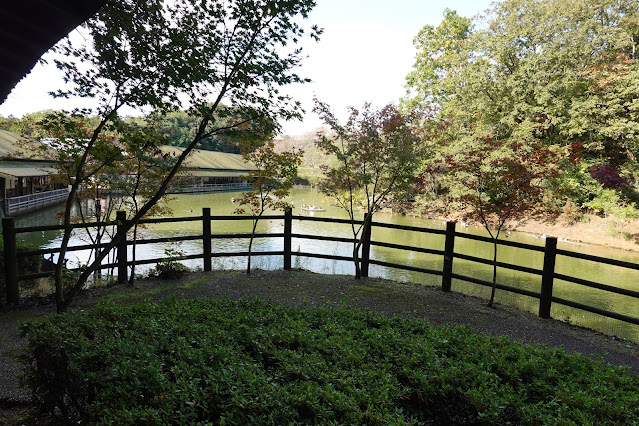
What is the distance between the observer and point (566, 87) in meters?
18.2

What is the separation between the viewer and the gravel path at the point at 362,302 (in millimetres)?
4258

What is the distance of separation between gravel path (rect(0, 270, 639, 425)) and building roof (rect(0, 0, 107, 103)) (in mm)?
3017

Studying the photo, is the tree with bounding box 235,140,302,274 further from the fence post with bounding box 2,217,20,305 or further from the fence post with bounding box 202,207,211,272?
the fence post with bounding box 2,217,20,305

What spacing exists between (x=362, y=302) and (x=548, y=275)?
2775 mm

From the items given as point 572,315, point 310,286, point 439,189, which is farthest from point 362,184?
point 439,189

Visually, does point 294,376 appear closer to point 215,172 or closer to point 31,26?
point 31,26

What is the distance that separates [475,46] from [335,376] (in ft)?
82.1

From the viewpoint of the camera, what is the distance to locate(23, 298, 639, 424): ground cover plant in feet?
5.13

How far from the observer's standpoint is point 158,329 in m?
2.25

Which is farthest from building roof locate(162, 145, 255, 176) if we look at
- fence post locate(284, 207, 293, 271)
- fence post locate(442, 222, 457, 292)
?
fence post locate(442, 222, 457, 292)

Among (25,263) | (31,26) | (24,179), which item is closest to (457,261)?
(25,263)

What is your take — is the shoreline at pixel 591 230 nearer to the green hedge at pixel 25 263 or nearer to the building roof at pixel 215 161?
the green hedge at pixel 25 263

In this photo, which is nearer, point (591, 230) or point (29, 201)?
point (591, 230)

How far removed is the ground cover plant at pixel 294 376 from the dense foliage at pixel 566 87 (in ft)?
53.5
